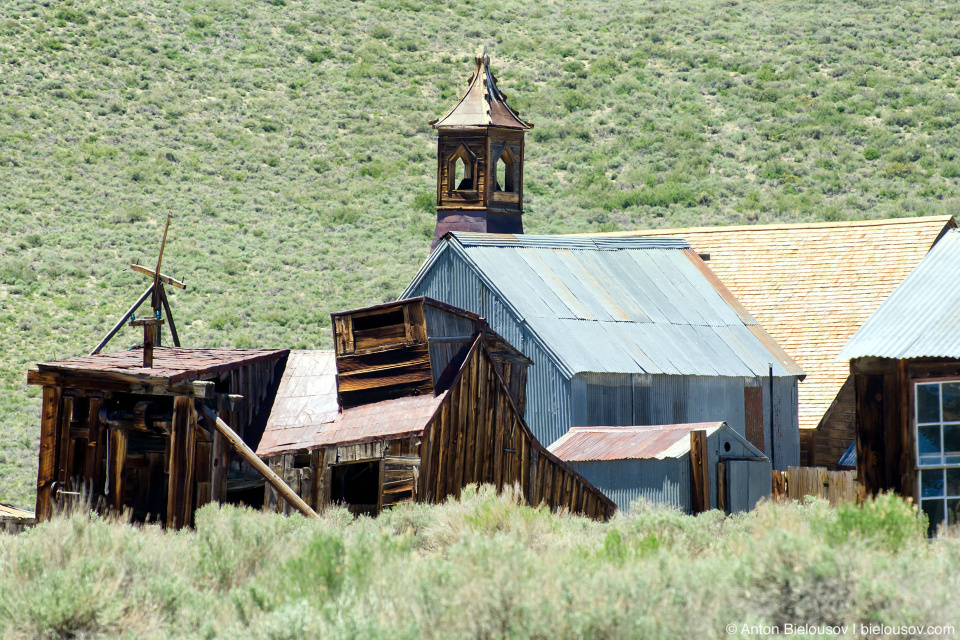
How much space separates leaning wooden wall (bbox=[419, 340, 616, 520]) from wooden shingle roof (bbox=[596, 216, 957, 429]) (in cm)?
967

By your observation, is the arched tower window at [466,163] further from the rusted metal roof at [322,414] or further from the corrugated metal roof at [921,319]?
the corrugated metal roof at [921,319]

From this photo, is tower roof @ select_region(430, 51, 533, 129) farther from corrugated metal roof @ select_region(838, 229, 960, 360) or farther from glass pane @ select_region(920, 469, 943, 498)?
glass pane @ select_region(920, 469, 943, 498)

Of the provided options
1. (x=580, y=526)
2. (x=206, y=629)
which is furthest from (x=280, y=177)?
(x=206, y=629)

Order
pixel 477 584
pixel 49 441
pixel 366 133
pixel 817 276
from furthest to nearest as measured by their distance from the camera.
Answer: pixel 366 133
pixel 817 276
pixel 49 441
pixel 477 584

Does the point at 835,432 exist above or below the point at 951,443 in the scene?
above

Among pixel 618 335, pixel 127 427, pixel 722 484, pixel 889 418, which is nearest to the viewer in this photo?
pixel 889 418

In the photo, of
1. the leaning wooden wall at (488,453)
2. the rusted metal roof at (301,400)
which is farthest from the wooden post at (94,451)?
the leaning wooden wall at (488,453)

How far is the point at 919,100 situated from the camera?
62.9 meters

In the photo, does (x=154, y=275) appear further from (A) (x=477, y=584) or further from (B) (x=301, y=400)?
(A) (x=477, y=584)

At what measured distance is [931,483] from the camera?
56.1 feet

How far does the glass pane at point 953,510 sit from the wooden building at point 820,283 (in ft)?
37.1

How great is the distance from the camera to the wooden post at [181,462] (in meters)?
18.5

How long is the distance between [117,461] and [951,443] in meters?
11.0

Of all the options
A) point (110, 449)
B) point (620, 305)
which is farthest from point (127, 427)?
point (620, 305)
